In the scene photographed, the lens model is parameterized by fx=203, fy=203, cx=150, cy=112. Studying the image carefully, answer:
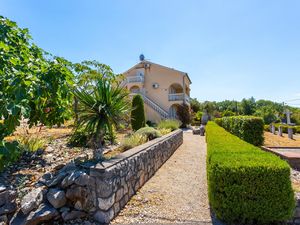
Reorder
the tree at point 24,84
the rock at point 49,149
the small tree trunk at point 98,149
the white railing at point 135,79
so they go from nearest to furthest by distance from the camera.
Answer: the tree at point 24,84, the small tree trunk at point 98,149, the rock at point 49,149, the white railing at point 135,79

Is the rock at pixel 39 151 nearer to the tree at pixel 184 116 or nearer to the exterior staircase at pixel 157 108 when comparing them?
the tree at pixel 184 116

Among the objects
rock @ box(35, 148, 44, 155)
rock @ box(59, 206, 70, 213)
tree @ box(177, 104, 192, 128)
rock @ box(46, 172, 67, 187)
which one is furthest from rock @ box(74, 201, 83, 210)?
tree @ box(177, 104, 192, 128)

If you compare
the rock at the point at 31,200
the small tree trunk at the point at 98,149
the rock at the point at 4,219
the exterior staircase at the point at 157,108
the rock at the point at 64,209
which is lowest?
the rock at the point at 4,219

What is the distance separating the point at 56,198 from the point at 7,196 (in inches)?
32.8

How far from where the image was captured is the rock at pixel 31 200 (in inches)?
134

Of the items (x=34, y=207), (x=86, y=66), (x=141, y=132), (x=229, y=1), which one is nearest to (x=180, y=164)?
(x=141, y=132)

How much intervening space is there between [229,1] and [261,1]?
1209 mm

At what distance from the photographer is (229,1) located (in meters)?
7.90

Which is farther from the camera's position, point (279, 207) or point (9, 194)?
point (9, 194)

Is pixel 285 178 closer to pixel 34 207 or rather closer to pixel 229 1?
pixel 34 207

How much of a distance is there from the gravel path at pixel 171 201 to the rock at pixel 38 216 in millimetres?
1046

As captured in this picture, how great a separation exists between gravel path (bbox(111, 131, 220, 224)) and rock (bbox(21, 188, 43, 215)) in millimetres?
1352

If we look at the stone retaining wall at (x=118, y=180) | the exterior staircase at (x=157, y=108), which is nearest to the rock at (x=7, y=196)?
the stone retaining wall at (x=118, y=180)

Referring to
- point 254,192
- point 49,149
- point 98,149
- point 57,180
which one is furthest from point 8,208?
point 254,192
